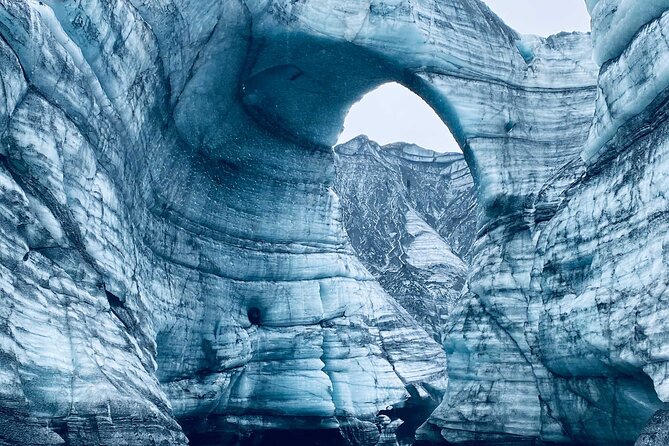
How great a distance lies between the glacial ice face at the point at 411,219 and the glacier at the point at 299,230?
504cm

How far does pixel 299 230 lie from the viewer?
15516 millimetres

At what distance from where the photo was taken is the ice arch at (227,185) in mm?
7105

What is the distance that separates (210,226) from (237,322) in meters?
2.22

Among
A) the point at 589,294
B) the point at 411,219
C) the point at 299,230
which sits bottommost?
the point at 589,294

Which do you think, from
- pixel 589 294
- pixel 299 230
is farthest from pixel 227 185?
pixel 589 294

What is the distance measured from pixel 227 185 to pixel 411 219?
45.0 feet

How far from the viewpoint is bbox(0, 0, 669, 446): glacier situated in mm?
7086

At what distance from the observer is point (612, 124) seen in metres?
8.95

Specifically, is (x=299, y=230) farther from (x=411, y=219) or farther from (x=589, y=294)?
(x=411, y=219)

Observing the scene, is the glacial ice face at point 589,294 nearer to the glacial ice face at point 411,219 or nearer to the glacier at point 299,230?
the glacier at point 299,230

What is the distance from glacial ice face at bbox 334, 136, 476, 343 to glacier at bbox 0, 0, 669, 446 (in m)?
5.04

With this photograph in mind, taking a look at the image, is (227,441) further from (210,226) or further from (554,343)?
(554,343)

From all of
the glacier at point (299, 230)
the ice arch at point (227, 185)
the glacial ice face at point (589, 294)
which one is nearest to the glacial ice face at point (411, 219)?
the glacier at point (299, 230)

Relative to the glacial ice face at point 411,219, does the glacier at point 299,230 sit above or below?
below
